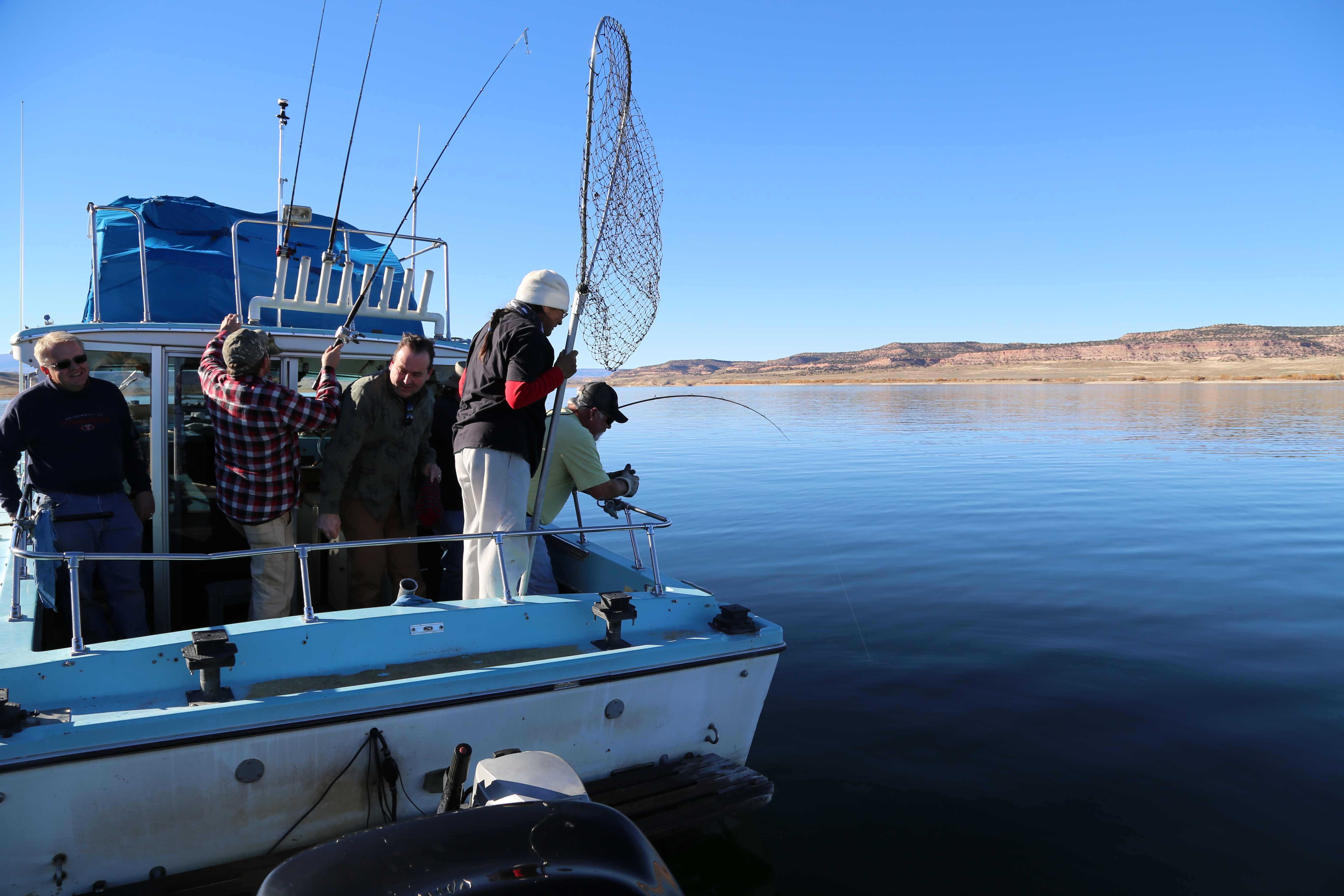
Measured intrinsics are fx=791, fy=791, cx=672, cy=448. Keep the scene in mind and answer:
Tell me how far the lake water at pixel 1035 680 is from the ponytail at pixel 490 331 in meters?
2.50

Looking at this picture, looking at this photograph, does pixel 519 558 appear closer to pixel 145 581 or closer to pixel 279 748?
pixel 279 748

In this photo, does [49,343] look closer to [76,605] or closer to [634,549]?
[76,605]

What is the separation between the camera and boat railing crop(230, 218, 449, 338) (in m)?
4.81

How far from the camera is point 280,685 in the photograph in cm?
301

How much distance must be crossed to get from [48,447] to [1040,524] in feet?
35.8

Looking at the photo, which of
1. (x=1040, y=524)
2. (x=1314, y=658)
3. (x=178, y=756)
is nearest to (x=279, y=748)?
(x=178, y=756)

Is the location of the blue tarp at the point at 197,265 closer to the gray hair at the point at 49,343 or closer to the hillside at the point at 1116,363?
the gray hair at the point at 49,343

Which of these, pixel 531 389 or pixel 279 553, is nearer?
pixel 531 389

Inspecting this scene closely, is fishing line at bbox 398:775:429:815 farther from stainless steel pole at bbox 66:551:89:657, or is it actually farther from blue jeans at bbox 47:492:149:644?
blue jeans at bbox 47:492:149:644

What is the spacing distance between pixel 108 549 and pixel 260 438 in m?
0.96

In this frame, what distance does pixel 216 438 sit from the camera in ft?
12.9

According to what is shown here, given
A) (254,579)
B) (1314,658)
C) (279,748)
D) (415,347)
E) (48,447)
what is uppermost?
(415,347)

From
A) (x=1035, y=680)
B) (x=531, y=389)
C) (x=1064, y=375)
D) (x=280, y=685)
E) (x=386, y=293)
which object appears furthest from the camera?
(x=1064, y=375)

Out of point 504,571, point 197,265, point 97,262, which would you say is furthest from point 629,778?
point 197,265
